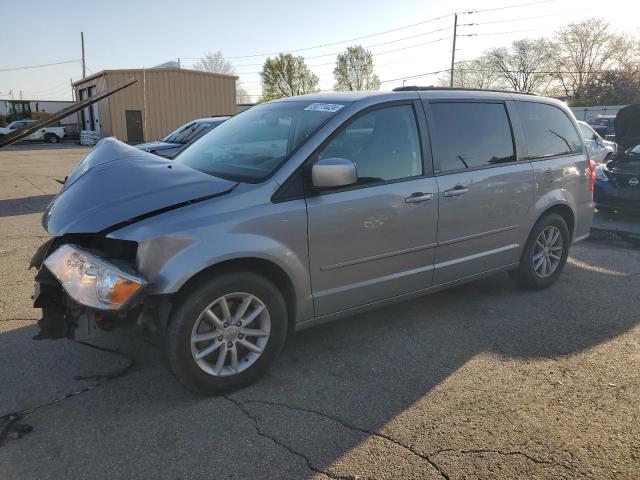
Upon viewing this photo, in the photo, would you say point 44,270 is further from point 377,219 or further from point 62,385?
point 377,219

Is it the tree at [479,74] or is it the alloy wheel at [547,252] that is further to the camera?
the tree at [479,74]

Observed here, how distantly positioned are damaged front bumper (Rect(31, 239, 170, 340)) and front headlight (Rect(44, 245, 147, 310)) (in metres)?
0.03

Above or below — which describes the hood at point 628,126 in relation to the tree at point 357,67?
below

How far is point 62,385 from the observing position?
320 centimetres

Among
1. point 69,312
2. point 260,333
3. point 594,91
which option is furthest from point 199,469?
point 594,91

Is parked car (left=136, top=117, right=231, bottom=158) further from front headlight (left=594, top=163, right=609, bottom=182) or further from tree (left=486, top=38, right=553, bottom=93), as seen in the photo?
tree (left=486, top=38, right=553, bottom=93)

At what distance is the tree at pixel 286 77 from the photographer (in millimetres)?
62844

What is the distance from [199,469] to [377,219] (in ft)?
6.29

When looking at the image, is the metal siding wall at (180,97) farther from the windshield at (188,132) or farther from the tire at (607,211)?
the tire at (607,211)

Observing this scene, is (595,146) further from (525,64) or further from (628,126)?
(525,64)

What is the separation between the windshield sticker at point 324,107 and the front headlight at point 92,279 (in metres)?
1.78

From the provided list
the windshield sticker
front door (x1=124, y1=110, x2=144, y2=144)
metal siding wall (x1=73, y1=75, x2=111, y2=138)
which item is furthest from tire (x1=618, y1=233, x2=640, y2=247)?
front door (x1=124, y1=110, x2=144, y2=144)

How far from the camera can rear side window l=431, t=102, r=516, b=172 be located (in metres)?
4.01

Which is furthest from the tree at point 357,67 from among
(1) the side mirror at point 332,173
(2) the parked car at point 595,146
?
(1) the side mirror at point 332,173
